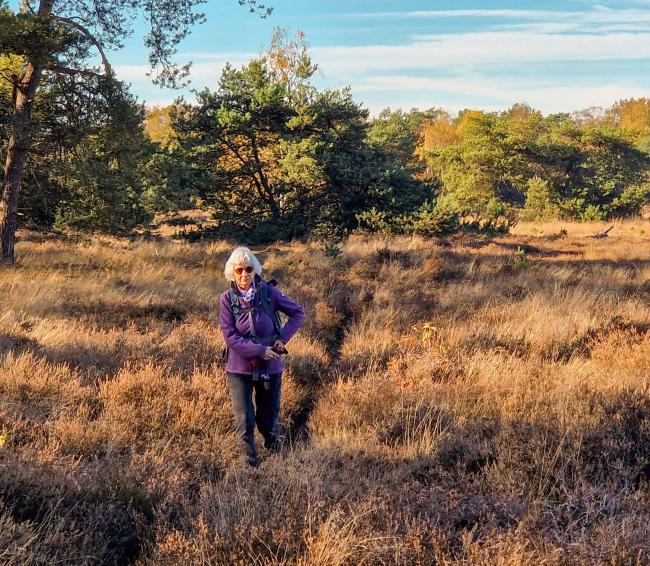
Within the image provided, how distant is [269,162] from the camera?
1817 centimetres

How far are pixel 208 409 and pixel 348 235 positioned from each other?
12.9 metres

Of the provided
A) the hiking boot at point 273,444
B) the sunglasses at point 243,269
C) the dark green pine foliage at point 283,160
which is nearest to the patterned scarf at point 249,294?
the sunglasses at point 243,269

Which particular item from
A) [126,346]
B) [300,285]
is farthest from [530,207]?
[126,346]

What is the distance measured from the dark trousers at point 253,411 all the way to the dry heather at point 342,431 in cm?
16

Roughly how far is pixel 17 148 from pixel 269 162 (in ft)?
31.3

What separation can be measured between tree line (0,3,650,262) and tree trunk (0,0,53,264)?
13 centimetres

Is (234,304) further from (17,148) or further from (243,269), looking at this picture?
(17,148)

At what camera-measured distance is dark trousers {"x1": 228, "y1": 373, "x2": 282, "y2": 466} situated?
3955 mm

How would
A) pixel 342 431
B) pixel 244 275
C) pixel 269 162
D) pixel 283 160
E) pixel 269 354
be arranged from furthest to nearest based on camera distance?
pixel 269 162 → pixel 283 160 → pixel 342 431 → pixel 244 275 → pixel 269 354

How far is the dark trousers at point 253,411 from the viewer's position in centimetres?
396

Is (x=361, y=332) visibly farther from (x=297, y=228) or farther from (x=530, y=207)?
(x=530, y=207)

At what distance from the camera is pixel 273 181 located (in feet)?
59.1

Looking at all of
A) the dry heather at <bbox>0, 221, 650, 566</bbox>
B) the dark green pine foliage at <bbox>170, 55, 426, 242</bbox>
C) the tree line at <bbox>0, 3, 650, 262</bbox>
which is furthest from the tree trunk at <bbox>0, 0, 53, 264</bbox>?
the dark green pine foliage at <bbox>170, 55, 426, 242</bbox>

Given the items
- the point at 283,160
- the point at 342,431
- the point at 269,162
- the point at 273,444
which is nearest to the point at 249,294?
the point at 273,444
